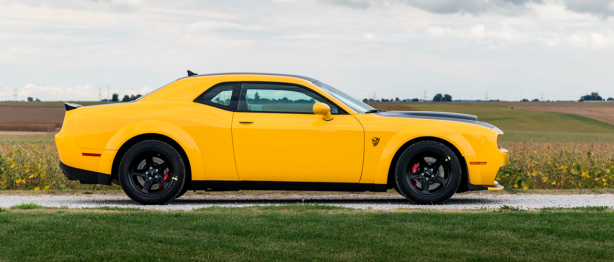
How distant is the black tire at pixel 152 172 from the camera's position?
7977 millimetres

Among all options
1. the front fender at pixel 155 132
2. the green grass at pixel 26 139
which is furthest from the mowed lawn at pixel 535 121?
the front fender at pixel 155 132

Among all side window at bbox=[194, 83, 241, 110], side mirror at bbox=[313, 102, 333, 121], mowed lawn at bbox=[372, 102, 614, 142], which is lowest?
mowed lawn at bbox=[372, 102, 614, 142]

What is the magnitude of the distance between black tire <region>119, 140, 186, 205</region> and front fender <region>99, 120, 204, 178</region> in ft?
0.43

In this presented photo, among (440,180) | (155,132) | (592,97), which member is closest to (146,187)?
(155,132)

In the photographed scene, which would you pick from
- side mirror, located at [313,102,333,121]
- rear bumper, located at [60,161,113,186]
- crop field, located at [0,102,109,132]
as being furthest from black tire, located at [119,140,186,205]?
crop field, located at [0,102,109,132]

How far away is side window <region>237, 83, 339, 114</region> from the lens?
8008 mm

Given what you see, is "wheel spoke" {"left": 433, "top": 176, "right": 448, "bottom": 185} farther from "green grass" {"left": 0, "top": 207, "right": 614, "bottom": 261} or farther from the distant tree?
the distant tree

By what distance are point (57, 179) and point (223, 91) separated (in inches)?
208

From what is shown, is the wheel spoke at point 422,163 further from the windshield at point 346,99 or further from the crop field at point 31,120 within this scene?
the crop field at point 31,120

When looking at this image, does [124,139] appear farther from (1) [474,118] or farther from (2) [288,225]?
(1) [474,118]

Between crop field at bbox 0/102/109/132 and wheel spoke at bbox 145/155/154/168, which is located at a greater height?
wheel spoke at bbox 145/155/154/168

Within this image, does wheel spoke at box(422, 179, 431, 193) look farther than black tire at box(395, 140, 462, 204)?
Yes

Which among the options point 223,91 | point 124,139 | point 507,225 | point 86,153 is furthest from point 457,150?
point 86,153

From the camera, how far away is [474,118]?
8500mm
